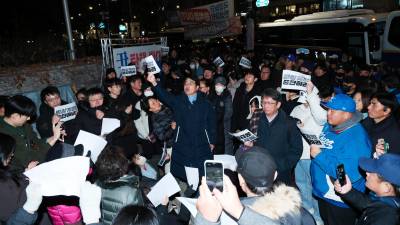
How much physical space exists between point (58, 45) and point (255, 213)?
9257 millimetres

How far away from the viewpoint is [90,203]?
10.2 ft

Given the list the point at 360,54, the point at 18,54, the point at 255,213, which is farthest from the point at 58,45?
the point at 360,54

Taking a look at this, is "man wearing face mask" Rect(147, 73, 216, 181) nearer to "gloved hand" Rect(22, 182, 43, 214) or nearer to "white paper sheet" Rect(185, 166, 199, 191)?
"white paper sheet" Rect(185, 166, 199, 191)

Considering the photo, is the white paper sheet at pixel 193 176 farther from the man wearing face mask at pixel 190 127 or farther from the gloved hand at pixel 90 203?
the gloved hand at pixel 90 203

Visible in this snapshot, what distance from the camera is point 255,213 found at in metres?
2.09

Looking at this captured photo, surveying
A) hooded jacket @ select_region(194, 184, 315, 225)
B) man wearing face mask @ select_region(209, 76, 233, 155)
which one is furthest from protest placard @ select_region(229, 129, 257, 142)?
hooded jacket @ select_region(194, 184, 315, 225)

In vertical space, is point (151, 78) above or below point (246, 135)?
above

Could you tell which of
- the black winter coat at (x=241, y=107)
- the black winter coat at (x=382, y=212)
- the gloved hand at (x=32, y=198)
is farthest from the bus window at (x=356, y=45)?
the gloved hand at (x=32, y=198)

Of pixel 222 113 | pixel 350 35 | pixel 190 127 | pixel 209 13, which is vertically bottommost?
pixel 222 113

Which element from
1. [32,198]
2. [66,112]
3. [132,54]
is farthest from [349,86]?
[132,54]

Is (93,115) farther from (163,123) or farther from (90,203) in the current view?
(90,203)

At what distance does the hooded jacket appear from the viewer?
207 cm

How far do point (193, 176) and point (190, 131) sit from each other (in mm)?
641

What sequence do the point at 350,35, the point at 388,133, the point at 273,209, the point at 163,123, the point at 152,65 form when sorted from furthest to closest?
the point at 350,35, the point at 152,65, the point at 163,123, the point at 388,133, the point at 273,209
